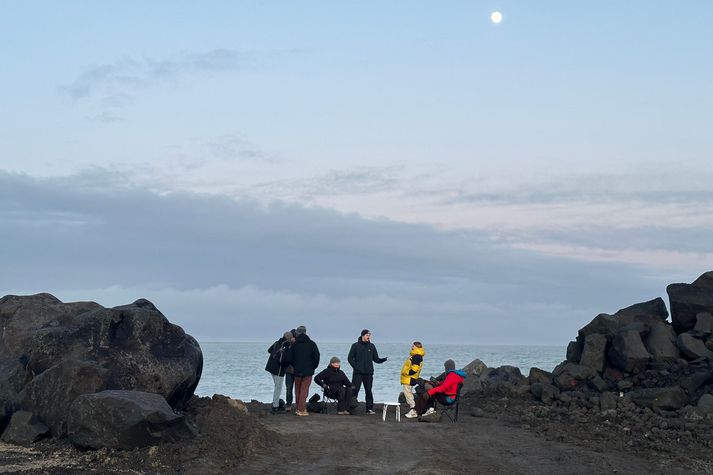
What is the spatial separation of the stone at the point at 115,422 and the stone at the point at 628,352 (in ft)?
51.8

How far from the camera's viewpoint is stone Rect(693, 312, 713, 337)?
28.7 meters

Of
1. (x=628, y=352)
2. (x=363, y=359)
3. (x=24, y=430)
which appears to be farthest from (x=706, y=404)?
(x=24, y=430)

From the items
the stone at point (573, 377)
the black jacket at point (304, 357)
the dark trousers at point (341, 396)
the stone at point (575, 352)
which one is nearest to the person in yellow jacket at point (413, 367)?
the dark trousers at point (341, 396)

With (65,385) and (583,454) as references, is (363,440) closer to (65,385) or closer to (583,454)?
(583,454)

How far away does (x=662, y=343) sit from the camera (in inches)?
1104

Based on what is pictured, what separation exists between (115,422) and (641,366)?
17312mm

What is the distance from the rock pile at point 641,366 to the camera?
2444cm

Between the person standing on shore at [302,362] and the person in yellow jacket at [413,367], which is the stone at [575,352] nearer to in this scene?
the person in yellow jacket at [413,367]

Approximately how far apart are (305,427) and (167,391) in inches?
141

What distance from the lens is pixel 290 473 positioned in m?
16.3

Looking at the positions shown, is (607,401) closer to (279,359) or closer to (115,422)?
(279,359)

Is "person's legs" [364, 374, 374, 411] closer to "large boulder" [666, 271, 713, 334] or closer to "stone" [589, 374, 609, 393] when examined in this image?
"stone" [589, 374, 609, 393]

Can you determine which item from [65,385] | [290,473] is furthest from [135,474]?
[65,385]

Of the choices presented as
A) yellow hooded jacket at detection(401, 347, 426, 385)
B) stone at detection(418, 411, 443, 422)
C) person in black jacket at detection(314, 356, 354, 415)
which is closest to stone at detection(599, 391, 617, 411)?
stone at detection(418, 411, 443, 422)
